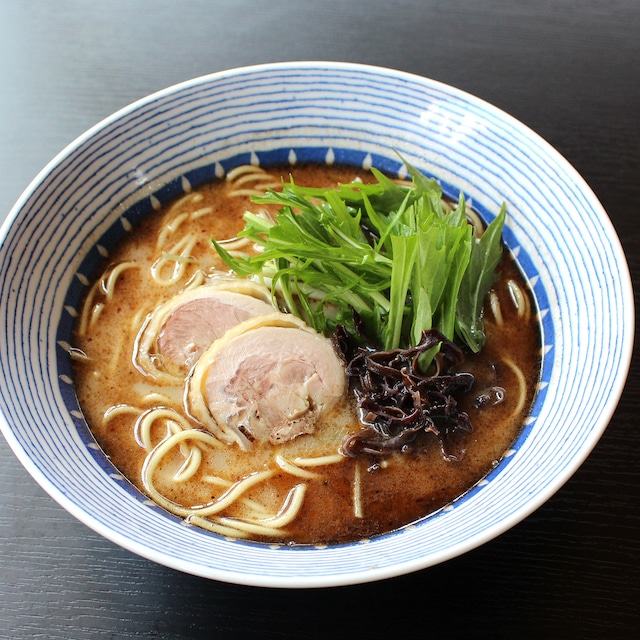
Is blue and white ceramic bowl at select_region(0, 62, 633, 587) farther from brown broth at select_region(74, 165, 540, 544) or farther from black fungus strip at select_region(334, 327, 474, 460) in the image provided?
black fungus strip at select_region(334, 327, 474, 460)

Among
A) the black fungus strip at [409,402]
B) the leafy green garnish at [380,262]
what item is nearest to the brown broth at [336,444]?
the black fungus strip at [409,402]

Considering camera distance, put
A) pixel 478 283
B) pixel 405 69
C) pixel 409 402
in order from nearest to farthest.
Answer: pixel 409 402, pixel 478 283, pixel 405 69

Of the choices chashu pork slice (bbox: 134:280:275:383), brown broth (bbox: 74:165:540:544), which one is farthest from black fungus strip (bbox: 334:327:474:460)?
chashu pork slice (bbox: 134:280:275:383)

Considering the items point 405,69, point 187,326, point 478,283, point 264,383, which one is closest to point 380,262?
point 478,283

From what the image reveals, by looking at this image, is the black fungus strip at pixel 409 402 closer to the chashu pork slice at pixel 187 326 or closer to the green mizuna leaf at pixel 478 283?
the green mizuna leaf at pixel 478 283

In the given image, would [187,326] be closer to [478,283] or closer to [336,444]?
[336,444]

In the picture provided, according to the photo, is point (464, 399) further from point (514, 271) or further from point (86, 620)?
point (86, 620)

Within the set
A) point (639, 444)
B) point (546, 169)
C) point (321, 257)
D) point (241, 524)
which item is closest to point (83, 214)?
point (321, 257)

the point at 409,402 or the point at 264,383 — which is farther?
the point at 264,383
